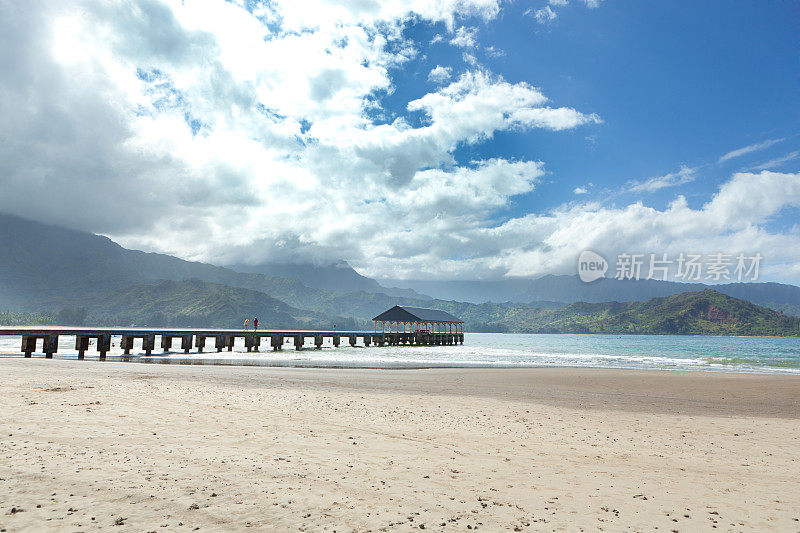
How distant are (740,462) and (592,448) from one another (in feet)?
7.82

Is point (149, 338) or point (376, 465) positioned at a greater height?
point (376, 465)

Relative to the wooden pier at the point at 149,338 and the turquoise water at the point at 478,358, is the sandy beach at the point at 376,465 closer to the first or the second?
the turquoise water at the point at 478,358

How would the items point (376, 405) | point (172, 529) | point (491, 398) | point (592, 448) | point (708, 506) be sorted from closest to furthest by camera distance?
point (172, 529) < point (708, 506) < point (592, 448) < point (376, 405) < point (491, 398)

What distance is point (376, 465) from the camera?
691 cm

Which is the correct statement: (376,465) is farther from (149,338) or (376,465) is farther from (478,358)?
(149,338)

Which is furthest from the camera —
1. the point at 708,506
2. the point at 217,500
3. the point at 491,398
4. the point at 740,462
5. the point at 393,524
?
the point at 491,398

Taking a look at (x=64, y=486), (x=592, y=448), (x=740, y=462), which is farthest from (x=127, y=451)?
(x=740, y=462)

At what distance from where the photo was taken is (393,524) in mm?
4770

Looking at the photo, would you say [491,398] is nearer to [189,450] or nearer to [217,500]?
[189,450]

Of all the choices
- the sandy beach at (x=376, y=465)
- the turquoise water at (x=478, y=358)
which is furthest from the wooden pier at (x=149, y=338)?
the sandy beach at (x=376, y=465)

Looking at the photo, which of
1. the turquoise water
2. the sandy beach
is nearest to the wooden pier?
the turquoise water

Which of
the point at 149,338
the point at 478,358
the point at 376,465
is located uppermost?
the point at 376,465

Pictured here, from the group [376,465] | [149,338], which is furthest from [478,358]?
[376,465]

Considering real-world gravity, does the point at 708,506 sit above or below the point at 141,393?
above
